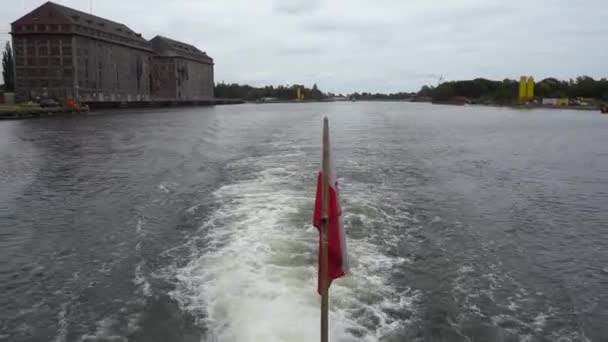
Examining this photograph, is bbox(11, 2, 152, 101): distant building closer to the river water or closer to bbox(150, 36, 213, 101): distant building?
bbox(150, 36, 213, 101): distant building

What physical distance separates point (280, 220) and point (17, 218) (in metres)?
7.90

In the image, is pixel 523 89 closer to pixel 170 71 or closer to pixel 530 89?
pixel 530 89

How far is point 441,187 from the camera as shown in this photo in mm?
20766

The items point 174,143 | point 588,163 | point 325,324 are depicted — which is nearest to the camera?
point 325,324

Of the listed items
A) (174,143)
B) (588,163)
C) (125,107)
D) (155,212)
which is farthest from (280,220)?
(125,107)

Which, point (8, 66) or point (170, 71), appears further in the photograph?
point (170, 71)

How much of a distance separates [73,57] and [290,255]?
374 feet

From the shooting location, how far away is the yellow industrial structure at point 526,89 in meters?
180

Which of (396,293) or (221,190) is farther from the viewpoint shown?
(221,190)

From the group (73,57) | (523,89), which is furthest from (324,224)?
(523,89)

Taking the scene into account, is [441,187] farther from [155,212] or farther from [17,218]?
[17,218]

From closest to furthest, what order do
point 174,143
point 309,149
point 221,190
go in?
point 221,190
point 309,149
point 174,143

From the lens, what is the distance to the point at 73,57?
112 metres

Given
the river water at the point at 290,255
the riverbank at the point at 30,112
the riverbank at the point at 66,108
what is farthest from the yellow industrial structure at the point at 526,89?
the river water at the point at 290,255
